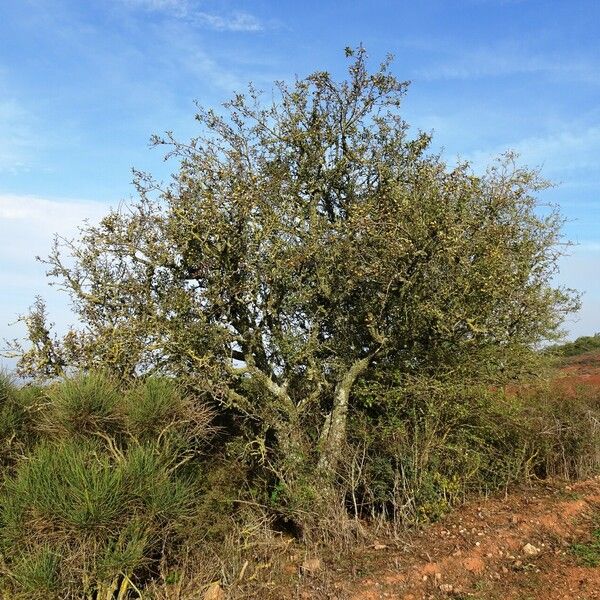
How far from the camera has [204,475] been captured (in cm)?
973

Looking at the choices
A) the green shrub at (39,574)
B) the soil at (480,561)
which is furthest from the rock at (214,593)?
the green shrub at (39,574)

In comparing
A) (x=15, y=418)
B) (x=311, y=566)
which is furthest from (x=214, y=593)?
(x=15, y=418)

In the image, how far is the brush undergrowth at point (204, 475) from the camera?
19.8 ft

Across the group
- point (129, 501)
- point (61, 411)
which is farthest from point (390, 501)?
point (61, 411)

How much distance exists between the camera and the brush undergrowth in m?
6.04

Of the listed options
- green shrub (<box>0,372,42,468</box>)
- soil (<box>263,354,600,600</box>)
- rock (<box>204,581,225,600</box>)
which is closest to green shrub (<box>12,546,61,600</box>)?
green shrub (<box>0,372,42,468</box>)

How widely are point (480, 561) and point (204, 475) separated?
4.68 m

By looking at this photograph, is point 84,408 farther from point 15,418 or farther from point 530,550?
point 530,550

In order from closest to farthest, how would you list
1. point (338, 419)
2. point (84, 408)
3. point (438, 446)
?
point (84, 408)
point (438, 446)
point (338, 419)

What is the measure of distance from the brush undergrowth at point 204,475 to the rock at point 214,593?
0.51 feet

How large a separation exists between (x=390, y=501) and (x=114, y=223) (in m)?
7.04

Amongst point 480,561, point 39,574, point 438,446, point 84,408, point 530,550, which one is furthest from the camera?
point 438,446

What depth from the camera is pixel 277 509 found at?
9367 mm

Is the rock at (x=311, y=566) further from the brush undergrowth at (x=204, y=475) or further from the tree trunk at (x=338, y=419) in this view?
the tree trunk at (x=338, y=419)
